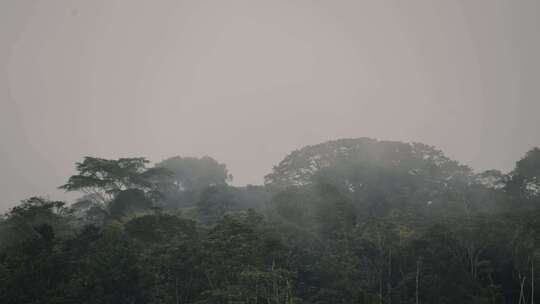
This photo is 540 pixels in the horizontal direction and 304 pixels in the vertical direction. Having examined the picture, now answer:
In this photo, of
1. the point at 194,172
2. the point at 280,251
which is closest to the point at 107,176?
the point at 280,251

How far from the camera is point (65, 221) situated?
35562mm

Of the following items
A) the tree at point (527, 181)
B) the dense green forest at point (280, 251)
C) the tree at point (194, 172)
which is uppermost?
the tree at point (194, 172)

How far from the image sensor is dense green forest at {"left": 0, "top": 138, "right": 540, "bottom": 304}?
1892cm

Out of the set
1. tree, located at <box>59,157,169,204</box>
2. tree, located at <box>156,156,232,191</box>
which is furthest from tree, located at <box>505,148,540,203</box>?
tree, located at <box>156,156,232,191</box>

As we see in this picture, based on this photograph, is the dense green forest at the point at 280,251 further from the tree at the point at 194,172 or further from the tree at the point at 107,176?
the tree at the point at 194,172

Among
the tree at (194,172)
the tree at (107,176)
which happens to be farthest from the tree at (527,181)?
the tree at (194,172)

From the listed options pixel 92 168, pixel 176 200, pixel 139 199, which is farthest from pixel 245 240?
pixel 176 200

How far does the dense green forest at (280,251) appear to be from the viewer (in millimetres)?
18922

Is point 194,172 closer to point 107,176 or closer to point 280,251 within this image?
point 107,176

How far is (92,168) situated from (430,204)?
37.7m

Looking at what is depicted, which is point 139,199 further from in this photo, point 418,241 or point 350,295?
point 418,241

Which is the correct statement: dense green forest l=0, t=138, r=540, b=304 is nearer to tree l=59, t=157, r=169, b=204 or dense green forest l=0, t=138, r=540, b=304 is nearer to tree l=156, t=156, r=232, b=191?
tree l=59, t=157, r=169, b=204

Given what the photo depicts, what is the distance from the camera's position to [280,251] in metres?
21.6

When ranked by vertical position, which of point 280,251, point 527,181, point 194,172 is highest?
point 194,172
